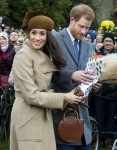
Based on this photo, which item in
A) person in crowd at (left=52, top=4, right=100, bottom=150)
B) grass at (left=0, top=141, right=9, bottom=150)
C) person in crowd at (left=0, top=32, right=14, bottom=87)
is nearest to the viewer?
person in crowd at (left=52, top=4, right=100, bottom=150)

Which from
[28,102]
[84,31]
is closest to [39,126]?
[28,102]

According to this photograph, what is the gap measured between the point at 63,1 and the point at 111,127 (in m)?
15.1

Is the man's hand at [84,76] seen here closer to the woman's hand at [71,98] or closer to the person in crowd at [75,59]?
the person in crowd at [75,59]

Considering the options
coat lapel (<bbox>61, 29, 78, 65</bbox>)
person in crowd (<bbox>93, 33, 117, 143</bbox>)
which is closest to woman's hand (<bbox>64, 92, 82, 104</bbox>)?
coat lapel (<bbox>61, 29, 78, 65</bbox>)

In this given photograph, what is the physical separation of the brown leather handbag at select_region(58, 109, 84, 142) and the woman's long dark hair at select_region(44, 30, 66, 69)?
42 cm

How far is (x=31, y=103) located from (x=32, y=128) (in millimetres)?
201

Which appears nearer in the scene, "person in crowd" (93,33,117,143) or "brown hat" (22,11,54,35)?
"brown hat" (22,11,54,35)

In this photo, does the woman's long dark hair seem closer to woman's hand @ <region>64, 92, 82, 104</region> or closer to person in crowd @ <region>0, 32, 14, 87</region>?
woman's hand @ <region>64, 92, 82, 104</region>

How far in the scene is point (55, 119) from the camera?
12.9ft

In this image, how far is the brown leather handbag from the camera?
12.8 feet

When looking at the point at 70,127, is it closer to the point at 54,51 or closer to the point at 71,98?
the point at 71,98

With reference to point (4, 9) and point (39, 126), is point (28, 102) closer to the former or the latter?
point (39, 126)

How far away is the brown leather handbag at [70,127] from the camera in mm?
3893

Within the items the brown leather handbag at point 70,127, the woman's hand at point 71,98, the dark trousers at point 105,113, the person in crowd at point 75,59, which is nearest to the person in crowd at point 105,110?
the dark trousers at point 105,113
